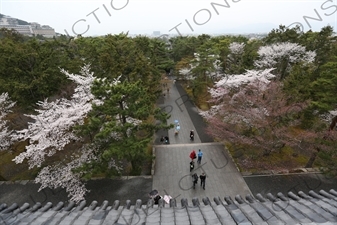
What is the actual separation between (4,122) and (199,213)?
14.0m

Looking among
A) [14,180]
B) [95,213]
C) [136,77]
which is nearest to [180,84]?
[136,77]

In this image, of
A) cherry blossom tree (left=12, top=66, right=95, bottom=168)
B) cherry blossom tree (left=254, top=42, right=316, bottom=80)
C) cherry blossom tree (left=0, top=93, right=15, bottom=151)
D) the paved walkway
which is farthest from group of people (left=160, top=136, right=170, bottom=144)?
cherry blossom tree (left=254, top=42, right=316, bottom=80)

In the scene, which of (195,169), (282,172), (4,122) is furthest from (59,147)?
(282,172)

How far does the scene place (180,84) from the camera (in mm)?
37000

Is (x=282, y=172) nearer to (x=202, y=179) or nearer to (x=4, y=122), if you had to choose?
(x=202, y=179)

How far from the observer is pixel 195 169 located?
13242 millimetres

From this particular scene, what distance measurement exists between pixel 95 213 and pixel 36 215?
0.91m

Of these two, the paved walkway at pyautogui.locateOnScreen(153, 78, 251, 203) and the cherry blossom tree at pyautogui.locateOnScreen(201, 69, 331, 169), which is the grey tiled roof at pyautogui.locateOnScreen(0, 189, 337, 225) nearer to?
the paved walkway at pyautogui.locateOnScreen(153, 78, 251, 203)

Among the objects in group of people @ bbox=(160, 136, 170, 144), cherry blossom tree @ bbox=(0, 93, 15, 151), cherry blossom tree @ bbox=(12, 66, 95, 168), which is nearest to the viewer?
cherry blossom tree @ bbox=(12, 66, 95, 168)

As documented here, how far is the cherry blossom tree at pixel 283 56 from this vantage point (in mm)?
22547

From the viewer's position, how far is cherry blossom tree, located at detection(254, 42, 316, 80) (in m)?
22.5

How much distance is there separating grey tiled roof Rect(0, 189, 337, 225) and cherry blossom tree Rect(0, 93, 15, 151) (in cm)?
1156

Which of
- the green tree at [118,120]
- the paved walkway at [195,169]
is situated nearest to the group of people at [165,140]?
the paved walkway at [195,169]

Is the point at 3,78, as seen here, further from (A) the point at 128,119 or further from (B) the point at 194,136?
(B) the point at 194,136
